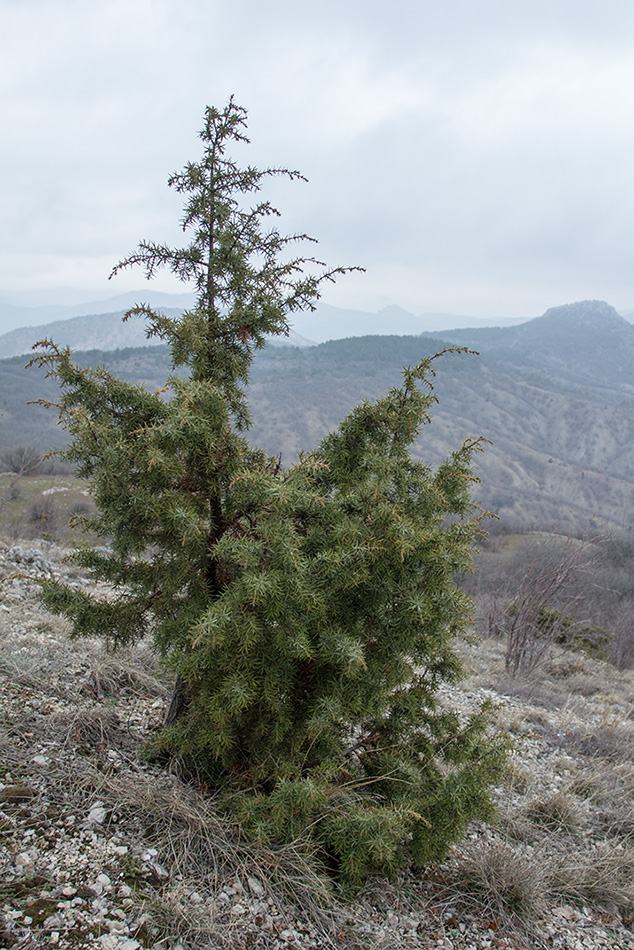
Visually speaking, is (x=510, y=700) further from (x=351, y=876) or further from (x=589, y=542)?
(x=351, y=876)

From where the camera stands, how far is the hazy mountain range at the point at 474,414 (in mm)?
64500

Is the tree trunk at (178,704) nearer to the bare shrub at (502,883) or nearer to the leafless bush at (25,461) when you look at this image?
the leafless bush at (25,461)

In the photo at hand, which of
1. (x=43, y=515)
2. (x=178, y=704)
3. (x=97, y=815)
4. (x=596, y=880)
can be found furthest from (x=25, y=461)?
(x=43, y=515)

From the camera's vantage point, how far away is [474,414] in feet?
337

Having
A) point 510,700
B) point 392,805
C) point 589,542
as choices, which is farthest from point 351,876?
point 589,542

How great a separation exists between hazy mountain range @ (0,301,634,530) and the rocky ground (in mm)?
48429

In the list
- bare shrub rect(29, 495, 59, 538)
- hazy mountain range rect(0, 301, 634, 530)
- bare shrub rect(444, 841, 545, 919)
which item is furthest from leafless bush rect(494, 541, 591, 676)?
hazy mountain range rect(0, 301, 634, 530)

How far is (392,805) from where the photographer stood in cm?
282

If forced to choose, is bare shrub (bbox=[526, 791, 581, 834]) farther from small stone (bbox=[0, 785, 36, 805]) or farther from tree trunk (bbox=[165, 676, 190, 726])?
small stone (bbox=[0, 785, 36, 805])

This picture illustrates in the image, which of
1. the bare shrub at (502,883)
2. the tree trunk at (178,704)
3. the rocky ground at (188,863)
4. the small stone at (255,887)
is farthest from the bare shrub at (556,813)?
the tree trunk at (178,704)

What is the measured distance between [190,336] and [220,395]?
Answer: 44 centimetres

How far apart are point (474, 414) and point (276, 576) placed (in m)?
105

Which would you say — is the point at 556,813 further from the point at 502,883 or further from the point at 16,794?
the point at 16,794

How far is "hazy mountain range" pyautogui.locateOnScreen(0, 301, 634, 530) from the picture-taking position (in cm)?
6450
